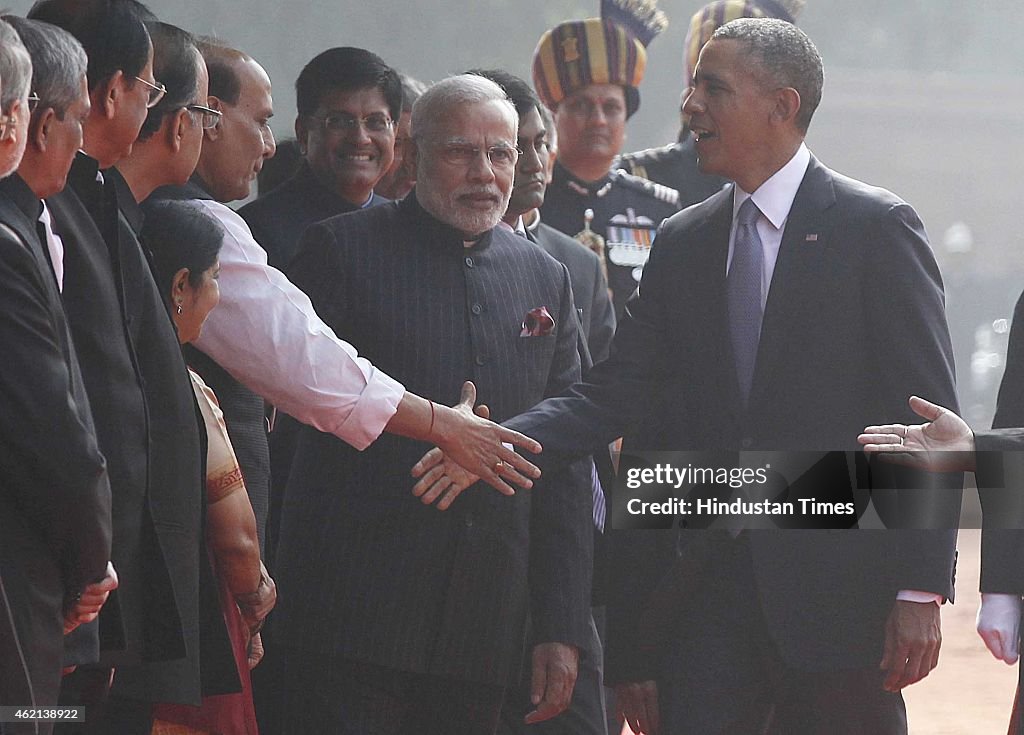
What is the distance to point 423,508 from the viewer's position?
3.04 m

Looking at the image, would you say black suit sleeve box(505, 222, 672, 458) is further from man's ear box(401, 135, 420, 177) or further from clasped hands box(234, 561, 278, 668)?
clasped hands box(234, 561, 278, 668)

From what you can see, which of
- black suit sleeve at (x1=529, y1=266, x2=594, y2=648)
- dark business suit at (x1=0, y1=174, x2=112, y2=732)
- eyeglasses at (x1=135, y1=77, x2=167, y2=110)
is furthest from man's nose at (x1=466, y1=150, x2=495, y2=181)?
dark business suit at (x1=0, y1=174, x2=112, y2=732)

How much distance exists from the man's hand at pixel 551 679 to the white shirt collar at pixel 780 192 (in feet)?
2.88

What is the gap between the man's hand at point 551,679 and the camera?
3.06 meters

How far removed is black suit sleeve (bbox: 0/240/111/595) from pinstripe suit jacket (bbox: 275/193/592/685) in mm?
1043

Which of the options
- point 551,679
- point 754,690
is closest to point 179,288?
point 551,679

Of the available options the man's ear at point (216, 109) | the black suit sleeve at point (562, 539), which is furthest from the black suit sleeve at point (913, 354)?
the man's ear at point (216, 109)

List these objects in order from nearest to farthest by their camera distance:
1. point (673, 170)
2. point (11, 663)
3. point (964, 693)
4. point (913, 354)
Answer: point (11, 663)
point (913, 354)
point (673, 170)
point (964, 693)

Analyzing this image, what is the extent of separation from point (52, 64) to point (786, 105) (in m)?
1.48

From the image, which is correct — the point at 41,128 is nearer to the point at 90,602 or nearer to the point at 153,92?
the point at 153,92

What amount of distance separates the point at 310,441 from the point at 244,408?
0.18 m

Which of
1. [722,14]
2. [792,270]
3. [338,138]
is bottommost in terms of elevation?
[792,270]

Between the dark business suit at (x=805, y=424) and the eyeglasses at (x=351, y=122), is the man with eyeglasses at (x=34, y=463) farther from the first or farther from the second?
the eyeglasses at (x=351, y=122)

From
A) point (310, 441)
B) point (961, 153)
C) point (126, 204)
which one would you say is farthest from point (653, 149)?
point (126, 204)
